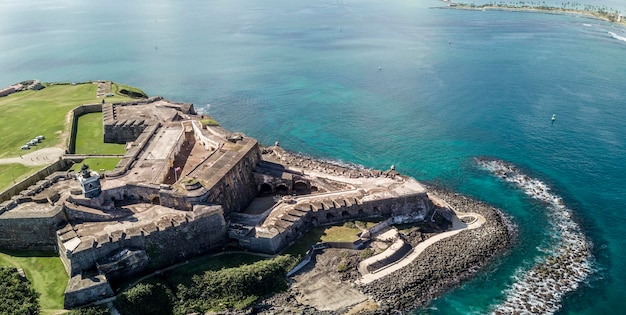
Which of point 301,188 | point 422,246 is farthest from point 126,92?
point 422,246

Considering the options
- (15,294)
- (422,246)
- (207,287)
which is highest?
(422,246)

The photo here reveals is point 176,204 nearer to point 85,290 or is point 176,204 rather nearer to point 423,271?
point 85,290

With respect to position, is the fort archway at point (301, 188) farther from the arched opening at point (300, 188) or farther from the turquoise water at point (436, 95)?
the turquoise water at point (436, 95)

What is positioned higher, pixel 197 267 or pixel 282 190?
pixel 282 190

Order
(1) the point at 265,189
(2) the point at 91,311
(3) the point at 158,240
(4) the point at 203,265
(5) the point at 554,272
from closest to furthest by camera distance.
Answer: (2) the point at 91,311 → (3) the point at 158,240 → (4) the point at 203,265 → (5) the point at 554,272 → (1) the point at 265,189

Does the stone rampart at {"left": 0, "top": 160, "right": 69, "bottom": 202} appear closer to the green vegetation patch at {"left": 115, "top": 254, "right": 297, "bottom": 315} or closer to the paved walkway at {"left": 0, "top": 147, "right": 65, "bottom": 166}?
the paved walkway at {"left": 0, "top": 147, "right": 65, "bottom": 166}

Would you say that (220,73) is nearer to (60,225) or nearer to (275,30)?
(275,30)

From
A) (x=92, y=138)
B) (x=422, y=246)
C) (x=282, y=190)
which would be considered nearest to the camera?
(x=422, y=246)
